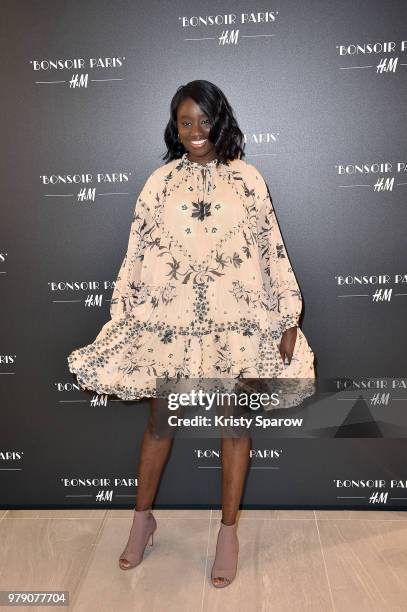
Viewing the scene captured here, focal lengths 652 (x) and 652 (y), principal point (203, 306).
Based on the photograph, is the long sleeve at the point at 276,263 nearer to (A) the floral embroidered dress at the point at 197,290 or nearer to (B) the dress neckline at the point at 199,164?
(A) the floral embroidered dress at the point at 197,290

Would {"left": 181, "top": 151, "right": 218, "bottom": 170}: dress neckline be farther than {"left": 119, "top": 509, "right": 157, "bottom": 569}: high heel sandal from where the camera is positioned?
No

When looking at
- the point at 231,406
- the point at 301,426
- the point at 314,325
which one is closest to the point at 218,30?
the point at 314,325

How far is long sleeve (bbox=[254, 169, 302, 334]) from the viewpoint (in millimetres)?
2256

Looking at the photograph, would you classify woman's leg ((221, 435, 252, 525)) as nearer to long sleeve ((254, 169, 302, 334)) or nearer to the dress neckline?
long sleeve ((254, 169, 302, 334))

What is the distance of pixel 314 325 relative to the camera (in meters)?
2.69

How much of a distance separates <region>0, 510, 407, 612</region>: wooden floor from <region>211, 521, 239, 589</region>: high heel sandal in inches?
1.4

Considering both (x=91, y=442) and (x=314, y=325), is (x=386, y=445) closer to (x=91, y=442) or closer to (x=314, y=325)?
(x=314, y=325)

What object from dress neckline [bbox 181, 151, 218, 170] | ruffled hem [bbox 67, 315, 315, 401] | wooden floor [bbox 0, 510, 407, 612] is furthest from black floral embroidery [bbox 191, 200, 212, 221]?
wooden floor [bbox 0, 510, 407, 612]

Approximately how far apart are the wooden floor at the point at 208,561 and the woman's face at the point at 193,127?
1518 mm

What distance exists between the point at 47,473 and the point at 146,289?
1.12m

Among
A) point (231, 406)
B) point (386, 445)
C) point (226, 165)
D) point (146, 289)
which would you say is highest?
point (226, 165)

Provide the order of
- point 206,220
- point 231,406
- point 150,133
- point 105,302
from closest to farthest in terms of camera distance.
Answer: point 206,220 → point 231,406 → point 150,133 → point 105,302

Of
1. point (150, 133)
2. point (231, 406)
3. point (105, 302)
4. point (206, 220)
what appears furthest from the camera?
point (105, 302)

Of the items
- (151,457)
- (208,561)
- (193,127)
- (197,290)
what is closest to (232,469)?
(151,457)
